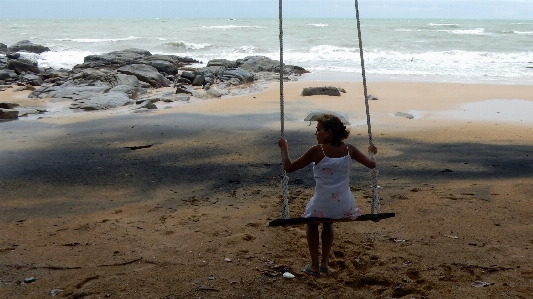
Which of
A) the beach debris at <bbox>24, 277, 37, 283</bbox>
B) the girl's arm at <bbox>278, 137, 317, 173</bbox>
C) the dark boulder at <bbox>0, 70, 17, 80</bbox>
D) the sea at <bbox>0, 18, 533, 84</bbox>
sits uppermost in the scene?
the girl's arm at <bbox>278, 137, 317, 173</bbox>

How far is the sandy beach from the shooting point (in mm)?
3812

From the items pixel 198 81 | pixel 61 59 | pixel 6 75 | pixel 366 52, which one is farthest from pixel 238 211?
pixel 61 59

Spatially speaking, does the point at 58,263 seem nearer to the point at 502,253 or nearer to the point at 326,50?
the point at 502,253

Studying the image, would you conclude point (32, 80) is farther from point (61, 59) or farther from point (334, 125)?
point (334, 125)

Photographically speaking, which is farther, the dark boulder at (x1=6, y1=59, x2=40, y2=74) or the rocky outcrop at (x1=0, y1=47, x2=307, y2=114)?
→ the dark boulder at (x1=6, y1=59, x2=40, y2=74)

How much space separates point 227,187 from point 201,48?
1191 inches

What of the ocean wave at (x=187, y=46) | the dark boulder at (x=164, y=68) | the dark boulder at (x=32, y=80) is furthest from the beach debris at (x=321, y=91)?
the ocean wave at (x=187, y=46)

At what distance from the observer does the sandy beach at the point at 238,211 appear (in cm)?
381

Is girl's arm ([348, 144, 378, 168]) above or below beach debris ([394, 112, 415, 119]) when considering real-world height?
above

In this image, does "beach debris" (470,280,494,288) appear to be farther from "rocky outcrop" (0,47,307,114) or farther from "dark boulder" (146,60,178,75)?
"dark boulder" (146,60,178,75)

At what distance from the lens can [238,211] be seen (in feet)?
17.8

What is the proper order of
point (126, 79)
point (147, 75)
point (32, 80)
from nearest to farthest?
point (126, 79)
point (32, 80)
point (147, 75)

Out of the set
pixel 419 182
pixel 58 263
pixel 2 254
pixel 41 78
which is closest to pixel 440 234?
pixel 419 182

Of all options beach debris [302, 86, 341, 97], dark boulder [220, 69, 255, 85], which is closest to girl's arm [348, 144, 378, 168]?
beach debris [302, 86, 341, 97]
